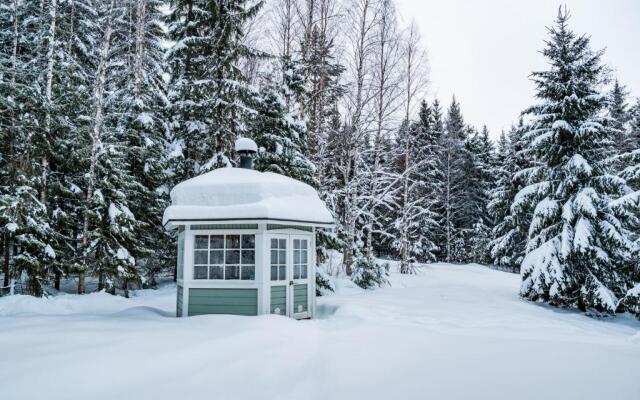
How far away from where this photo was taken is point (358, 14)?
51.4 ft

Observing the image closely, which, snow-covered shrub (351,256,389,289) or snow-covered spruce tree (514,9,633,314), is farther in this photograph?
snow-covered shrub (351,256,389,289)

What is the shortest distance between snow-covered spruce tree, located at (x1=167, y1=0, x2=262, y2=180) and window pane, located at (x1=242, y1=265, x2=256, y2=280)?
16.9ft

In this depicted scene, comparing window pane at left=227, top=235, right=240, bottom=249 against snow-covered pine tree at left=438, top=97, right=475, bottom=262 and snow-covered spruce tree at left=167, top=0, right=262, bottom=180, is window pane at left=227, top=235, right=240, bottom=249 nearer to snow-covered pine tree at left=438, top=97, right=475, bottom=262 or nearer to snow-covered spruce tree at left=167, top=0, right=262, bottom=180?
snow-covered spruce tree at left=167, top=0, right=262, bottom=180

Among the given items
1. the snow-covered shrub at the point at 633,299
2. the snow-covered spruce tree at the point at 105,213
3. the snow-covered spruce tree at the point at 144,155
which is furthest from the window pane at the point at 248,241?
the snow-covered shrub at the point at 633,299

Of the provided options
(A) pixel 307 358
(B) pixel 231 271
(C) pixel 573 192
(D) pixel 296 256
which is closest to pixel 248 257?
(B) pixel 231 271

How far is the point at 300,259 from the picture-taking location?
30.0ft

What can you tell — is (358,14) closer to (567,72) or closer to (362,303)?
(567,72)

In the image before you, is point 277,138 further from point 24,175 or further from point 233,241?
point 24,175

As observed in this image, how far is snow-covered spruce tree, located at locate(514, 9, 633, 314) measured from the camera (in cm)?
1124

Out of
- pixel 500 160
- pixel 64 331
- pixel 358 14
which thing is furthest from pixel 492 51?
pixel 64 331

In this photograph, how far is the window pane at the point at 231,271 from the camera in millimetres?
8336

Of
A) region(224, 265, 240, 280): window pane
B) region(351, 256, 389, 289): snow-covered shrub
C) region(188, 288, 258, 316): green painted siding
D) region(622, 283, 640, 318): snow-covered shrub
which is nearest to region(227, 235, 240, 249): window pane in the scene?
region(224, 265, 240, 280): window pane

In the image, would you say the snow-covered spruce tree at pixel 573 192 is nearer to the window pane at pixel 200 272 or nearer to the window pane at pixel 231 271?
the window pane at pixel 231 271

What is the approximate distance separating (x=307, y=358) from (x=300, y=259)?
145 inches
